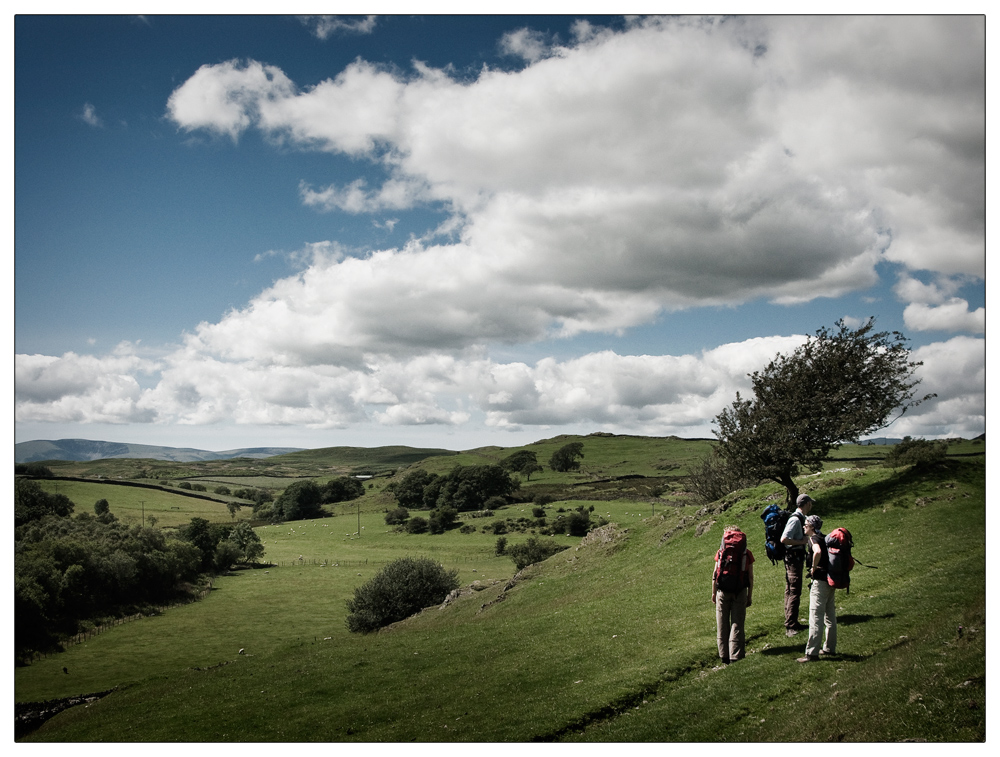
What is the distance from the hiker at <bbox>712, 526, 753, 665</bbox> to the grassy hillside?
1.92 feet

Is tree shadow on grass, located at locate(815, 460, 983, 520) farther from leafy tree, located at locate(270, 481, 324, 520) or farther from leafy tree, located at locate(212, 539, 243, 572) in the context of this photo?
leafy tree, located at locate(270, 481, 324, 520)

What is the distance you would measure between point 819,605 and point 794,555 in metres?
1.72

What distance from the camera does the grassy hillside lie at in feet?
34.8

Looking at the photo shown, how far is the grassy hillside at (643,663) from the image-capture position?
34.8 feet

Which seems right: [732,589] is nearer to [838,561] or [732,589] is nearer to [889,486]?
[838,561]

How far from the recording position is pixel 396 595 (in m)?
49.8

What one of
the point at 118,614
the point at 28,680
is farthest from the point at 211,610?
the point at 28,680

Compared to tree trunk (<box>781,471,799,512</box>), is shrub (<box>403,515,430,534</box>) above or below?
below

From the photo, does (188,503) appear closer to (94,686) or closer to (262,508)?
(262,508)

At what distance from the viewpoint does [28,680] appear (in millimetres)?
47250

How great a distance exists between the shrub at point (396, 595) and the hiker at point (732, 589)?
1599 inches

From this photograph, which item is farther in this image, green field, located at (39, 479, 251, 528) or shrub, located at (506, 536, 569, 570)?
green field, located at (39, 479, 251, 528)

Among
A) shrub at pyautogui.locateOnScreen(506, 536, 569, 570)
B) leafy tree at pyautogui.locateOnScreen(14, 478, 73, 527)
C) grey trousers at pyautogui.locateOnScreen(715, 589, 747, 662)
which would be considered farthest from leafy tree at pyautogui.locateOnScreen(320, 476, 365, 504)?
grey trousers at pyautogui.locateOnScreen(715, 589, 747, 662)

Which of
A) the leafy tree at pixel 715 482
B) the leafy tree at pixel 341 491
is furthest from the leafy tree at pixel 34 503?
the leafy tree at pixel 715 482
